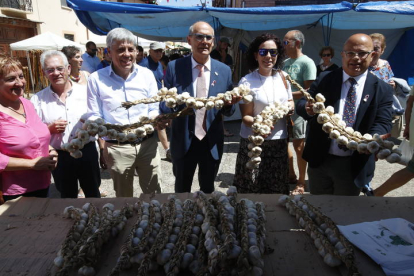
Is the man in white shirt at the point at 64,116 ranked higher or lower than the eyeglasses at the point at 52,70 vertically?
lower

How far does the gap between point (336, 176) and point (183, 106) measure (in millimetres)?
1240

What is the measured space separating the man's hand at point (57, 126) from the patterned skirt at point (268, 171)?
1.44 meters

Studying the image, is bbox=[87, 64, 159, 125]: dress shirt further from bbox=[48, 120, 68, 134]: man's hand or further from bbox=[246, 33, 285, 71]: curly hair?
bbox=[246, 33, 285, 71]: curly hair

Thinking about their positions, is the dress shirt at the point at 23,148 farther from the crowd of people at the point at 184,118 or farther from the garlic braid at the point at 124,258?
the garlic braid at the point at 124,258

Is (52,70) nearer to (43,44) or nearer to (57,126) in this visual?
(57,126)

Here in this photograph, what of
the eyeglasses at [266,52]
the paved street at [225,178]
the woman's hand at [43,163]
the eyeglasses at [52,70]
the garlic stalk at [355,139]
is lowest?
the paved street at [225,178]

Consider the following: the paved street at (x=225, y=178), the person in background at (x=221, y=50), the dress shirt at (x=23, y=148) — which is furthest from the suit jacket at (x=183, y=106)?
the person in background at (x=221, y=50)

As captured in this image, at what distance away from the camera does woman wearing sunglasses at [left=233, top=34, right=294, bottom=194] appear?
2.45m

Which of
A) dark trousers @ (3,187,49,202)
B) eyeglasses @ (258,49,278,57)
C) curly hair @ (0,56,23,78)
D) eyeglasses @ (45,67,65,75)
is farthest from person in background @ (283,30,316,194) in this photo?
curly hair @ (0,56,23,78)

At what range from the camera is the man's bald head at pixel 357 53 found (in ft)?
6.19

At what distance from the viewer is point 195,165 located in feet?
8.29

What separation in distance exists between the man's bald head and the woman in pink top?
6.63 ft

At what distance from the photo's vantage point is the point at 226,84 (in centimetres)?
241

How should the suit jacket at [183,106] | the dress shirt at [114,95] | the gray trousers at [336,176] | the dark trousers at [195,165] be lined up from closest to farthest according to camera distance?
the gray trousers at [336,176] < the dress shirt at [114,95] < the suit jacket at [183,106] < the dark trousers at [195,165]
